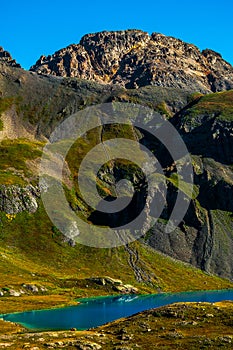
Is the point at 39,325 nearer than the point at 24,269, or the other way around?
the point at 39,325

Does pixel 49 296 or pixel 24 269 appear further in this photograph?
pixel 24 269

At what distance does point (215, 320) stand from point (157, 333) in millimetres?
13047

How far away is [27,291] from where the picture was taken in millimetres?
168625

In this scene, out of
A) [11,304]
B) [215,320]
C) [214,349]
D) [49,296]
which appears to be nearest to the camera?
[214,349]

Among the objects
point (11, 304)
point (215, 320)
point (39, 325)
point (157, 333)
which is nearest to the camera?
point (157, 333)

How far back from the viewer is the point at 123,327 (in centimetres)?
7612

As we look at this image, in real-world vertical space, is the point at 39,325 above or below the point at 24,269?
below

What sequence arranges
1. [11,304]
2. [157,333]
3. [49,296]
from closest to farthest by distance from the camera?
[157,333]
[11,304]
[49,296]

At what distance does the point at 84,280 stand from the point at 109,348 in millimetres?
139593

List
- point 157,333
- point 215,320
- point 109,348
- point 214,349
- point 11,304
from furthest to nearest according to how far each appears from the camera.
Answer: point 11,304
point 215,320
point 157,333
point 109,348
point 214,349

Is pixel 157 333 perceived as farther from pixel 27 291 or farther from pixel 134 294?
pixel 134 294

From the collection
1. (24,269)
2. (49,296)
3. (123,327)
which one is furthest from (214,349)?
(24,269)

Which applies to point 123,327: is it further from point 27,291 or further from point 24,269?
point 24,269

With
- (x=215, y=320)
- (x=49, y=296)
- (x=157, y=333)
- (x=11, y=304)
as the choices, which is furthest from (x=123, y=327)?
(x=49, y=296)
